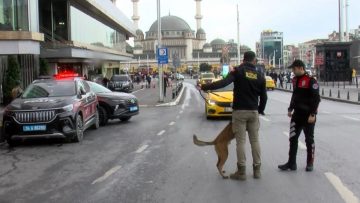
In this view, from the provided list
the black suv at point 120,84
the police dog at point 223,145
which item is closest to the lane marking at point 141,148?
the police dog at point 223,145

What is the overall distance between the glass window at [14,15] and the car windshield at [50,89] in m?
12.6

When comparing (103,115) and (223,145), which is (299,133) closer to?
(223,145)

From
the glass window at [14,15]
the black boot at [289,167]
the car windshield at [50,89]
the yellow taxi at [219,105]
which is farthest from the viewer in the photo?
the glass window at [14,15]

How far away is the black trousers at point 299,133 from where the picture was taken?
8672 millimetres

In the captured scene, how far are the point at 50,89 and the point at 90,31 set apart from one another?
1405 inches

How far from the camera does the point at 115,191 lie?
24.5ft

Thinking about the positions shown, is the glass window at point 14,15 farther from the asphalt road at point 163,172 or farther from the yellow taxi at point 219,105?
the asphalt road at point 163,172

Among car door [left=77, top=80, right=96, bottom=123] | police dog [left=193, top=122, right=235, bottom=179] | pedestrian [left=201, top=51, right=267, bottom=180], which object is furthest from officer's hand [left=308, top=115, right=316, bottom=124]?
car door [left=77, top=80, right=96, bottom=123]

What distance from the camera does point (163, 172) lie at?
29.0 ft

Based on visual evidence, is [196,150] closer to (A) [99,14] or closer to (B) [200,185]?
(B) [200,185]

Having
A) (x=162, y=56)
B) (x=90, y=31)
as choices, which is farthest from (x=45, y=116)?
(x=90, y=31)

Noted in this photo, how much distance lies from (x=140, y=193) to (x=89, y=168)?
246 cm

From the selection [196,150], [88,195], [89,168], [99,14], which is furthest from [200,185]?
[99,14]

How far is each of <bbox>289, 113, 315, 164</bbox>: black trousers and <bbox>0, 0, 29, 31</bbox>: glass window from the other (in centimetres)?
2020
